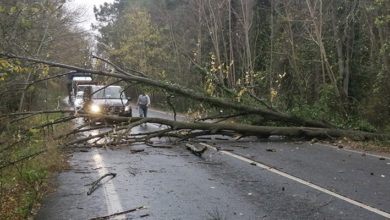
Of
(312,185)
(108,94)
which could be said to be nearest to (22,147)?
(312,185)

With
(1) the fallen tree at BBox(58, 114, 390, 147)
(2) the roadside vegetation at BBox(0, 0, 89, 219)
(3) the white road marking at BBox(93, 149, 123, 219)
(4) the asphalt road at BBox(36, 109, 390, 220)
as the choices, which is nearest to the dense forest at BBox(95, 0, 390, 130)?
(1) the fallen tree at BBox(58, 114, 390, 147)

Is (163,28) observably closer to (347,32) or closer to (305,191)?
(347,32)

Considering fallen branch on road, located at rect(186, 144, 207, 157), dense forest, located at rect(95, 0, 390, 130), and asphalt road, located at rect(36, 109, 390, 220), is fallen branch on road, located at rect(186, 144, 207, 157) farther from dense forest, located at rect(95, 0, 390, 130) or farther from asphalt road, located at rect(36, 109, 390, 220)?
dense forest, located at rect(95, 0, 390, 130)

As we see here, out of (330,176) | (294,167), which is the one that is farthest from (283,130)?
(330,176)

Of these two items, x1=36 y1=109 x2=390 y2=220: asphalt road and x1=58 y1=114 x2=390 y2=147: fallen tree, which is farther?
x1=58 y1=114 x2=390 y2=147: fallen tree

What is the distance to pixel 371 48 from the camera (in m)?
23.9

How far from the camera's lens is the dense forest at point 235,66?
1137 centimetres

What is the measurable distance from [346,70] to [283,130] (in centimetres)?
993

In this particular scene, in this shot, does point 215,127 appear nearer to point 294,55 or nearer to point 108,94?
point 108,94

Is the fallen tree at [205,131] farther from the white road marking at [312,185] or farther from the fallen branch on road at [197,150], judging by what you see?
the white road marking at [312,185]

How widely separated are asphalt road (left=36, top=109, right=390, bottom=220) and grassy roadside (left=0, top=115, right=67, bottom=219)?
0.89 ft

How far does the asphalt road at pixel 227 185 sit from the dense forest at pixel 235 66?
0.90 meters

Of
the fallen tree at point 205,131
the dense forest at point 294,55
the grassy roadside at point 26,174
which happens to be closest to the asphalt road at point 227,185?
the grassy roadside at point 26,174

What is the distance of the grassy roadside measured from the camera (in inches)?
323
